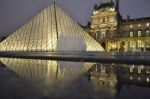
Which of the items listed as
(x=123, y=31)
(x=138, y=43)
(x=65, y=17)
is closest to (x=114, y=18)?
(x=123, y=31)

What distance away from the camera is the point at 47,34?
97.6 feet

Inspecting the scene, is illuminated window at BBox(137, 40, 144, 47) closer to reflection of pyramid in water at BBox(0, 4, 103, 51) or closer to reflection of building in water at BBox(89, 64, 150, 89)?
reflection of pyramid in water at BBox(0, 4, 103, 51)

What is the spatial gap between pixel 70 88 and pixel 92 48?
80.9 ft

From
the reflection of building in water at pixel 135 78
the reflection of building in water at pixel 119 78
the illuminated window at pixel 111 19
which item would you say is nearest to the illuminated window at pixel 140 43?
the illuminated window at pixel 111 19

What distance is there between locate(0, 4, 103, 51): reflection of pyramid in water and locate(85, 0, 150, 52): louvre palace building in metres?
29.6

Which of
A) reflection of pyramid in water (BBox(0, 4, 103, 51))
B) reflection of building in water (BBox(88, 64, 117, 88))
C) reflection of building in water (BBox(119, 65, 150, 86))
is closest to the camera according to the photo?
reflection of building in water (BBox(88, 64, 117, 88))

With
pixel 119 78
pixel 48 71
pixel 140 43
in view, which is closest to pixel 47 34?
pixel 48 71

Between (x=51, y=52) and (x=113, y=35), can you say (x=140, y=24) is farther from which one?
(x=51, y=52)

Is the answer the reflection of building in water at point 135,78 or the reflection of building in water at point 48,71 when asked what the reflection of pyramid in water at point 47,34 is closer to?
the reflection of building in water at point 48,71

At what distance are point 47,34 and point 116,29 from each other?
3708 centimetres

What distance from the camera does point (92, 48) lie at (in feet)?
105

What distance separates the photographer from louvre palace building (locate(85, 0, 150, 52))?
60.1 meters

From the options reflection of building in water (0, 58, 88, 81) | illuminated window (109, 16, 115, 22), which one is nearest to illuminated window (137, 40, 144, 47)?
illuminated window (109, 16, 115, 22)

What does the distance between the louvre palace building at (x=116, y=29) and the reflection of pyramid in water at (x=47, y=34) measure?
29.6 meters
